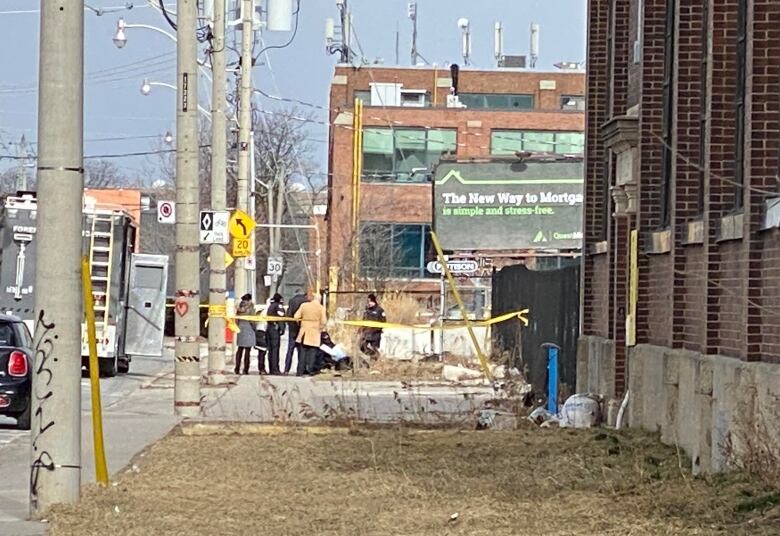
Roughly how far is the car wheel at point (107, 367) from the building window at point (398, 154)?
29.5 meters

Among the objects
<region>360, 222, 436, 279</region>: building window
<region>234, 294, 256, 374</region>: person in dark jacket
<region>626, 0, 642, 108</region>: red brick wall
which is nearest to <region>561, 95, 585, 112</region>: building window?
<region>360, 222, 436, 279</region>: building window

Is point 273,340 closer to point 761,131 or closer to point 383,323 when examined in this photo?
point 383,323

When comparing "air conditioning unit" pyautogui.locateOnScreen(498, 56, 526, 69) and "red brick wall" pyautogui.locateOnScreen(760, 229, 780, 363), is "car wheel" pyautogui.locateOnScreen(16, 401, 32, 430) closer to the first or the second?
"red brick wall" pyautogui.locateOnScreen(760, 229, 780, 363)

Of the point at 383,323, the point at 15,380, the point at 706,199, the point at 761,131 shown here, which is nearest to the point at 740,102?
the point at 706,199

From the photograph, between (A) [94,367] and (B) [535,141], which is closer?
(A) [94,367]

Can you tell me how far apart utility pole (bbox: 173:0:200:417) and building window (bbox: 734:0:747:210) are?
7.82m

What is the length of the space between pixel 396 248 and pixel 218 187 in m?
34.2

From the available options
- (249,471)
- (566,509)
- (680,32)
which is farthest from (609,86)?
(566,509)

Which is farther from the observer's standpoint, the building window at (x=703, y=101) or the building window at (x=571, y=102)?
the building window at (x=571, y=102)

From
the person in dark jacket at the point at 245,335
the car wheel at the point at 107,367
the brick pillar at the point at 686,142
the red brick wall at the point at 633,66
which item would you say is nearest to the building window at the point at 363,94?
the person in dark jacket at the point at 245,335

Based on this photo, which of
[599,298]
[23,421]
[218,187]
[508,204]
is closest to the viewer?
[23,421]

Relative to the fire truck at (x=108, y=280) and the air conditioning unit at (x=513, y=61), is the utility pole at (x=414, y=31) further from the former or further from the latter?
the fire truck at (x=108, y=280)

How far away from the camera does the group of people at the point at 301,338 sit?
102 ft

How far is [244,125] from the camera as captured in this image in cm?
3488
